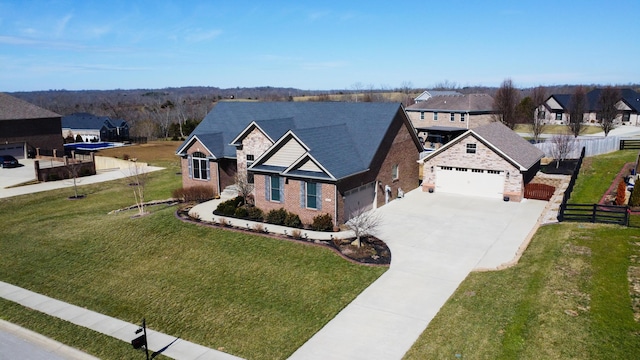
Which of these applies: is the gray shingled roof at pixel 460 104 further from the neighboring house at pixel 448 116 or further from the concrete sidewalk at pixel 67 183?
the concrete sidewalk at pixel 67 183

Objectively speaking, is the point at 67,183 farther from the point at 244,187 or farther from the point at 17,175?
the point at 244,187

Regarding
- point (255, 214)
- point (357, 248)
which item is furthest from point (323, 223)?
point (255, 214)

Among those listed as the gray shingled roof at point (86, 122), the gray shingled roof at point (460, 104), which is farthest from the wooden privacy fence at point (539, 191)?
the gray shingled roof at point (86, 122)

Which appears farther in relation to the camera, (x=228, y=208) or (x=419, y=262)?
(x=228, y=208)

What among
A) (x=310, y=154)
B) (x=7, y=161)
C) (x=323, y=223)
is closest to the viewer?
(x=323, y=223)

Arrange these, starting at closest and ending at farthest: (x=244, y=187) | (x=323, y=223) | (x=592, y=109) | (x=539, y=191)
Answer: (x=323, y=223), (x=244, y=187), (x=539, y=191), (x=592, y=109)

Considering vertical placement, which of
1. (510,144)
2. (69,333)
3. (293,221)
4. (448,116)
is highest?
(448,116)

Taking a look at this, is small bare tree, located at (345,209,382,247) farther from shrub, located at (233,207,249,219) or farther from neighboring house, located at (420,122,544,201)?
neighboring house, located at (420,122,544,201)
